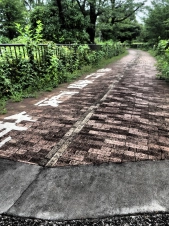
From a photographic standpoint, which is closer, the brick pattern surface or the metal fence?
A: the brick pattern surface

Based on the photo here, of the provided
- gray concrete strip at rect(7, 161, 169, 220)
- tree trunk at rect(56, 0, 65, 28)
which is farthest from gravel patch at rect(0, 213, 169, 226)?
tree trunk at rect(56, 0, 65, 28)

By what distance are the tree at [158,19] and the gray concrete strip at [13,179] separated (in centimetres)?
2546

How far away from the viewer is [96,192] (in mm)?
1968

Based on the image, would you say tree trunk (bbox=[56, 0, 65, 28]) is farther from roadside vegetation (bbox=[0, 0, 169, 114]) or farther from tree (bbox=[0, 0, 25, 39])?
tree (bbox=[0, 0, 25, 39])

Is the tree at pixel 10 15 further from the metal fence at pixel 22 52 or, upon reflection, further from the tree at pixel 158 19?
the metal fence at pixel 22 52

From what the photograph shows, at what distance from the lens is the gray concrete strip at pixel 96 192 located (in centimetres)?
177

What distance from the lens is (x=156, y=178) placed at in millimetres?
2158

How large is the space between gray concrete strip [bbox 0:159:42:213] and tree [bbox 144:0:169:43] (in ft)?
83.5

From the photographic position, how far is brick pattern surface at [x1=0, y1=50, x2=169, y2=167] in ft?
8.45

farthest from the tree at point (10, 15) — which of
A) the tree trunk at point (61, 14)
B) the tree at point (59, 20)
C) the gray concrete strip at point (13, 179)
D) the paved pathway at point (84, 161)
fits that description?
the gray concrete strip at point (13, 179)

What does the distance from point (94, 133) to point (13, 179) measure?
1453 mm

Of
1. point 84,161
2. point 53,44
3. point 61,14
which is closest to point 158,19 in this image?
point 61,14

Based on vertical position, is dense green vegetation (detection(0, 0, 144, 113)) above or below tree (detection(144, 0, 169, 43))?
below

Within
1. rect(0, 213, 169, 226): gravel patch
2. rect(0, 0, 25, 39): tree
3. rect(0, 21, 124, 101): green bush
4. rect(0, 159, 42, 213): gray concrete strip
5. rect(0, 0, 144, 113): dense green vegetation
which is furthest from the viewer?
rect(0, 0, 25, 39): tree
